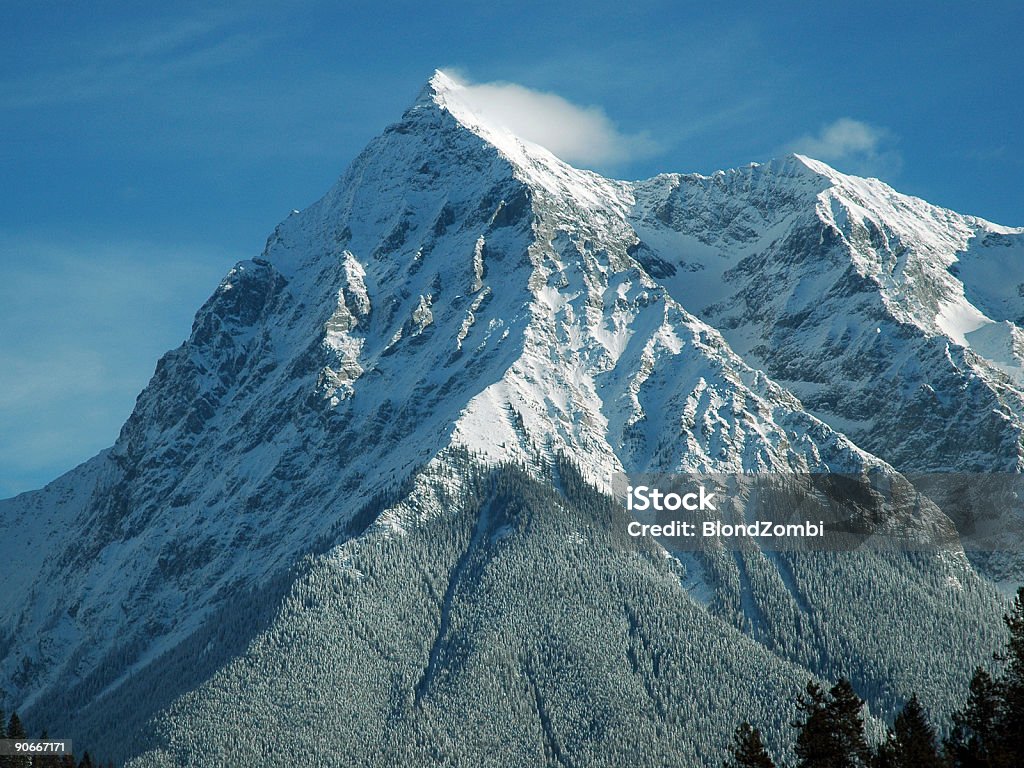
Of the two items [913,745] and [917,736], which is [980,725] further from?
[913,745]

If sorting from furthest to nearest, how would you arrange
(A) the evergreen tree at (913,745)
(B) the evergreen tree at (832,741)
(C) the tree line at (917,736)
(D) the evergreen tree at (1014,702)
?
(B) the evergreen tree at (832,741)
(A) the evergreen tree at (913,745)
(C) the tree line at (917,736)
(D) the evergreen tree at (1014,702)

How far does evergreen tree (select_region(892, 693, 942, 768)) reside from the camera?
3637 inches

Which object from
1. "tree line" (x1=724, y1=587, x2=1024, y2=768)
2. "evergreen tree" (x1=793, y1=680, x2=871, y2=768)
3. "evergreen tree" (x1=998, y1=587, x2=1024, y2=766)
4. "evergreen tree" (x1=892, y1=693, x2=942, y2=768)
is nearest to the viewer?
"evergreen tree" (x1=998, y1=587, x2=1024, y2=766)

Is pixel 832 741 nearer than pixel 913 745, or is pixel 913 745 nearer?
pixel 832 741

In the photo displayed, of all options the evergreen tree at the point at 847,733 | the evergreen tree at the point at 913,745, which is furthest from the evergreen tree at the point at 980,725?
the evergreen tree at the point at 847,733

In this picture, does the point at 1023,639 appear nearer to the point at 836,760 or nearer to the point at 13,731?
the point at 836,760

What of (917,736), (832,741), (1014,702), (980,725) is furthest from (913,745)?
(1014,702)

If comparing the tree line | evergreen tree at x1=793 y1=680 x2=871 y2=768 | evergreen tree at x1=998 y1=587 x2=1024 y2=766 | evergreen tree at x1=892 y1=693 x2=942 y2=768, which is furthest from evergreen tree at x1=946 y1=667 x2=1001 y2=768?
evergreen tree at x1=793 y1=680 x2=871 y2=768

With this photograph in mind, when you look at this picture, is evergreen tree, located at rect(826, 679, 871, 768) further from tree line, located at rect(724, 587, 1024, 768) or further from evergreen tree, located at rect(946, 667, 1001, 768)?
evergreen tree, located at rect(946, 667, 1001, 768)

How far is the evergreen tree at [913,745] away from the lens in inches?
3637

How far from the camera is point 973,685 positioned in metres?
97.3

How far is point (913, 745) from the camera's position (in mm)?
94500

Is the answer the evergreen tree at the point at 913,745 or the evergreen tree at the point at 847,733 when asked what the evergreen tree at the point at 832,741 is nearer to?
the evergreen tree at the point at 847,733

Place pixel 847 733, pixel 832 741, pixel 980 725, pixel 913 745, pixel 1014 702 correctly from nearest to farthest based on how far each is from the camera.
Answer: pixel 1014 702 → pixel 832 741 → pixel 847 733 → pixel 913 745 → pixel 980 725
